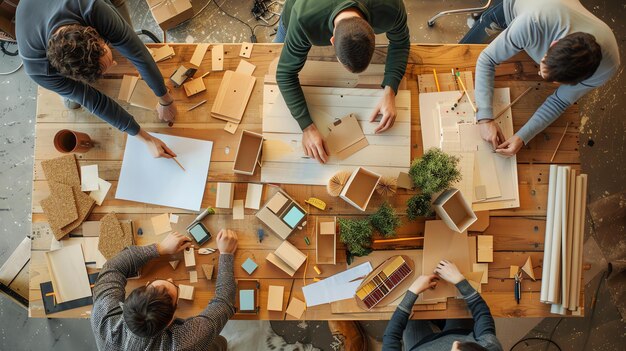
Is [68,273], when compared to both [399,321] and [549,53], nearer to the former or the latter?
[399,321]

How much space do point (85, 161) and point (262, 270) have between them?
1.01 metres

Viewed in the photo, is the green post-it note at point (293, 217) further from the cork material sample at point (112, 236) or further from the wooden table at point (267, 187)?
the cork material sample at point (112, 236)

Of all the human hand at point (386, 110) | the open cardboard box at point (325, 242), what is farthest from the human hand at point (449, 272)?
the human hand at point (386, 110)

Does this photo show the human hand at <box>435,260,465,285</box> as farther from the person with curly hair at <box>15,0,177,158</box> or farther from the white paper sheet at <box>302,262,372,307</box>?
the person with curly hair at <box>15,0,177,158</box>

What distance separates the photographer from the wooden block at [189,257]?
74.9 inches

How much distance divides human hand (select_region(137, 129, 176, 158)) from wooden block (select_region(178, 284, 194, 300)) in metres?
0.62

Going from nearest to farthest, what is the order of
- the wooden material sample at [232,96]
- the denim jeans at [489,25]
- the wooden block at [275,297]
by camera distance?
the wooden block at [275,297], the wooden material sample at [232,96], the denim jeans at [489,25]

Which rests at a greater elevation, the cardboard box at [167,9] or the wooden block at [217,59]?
the cardboard box at [167,9]

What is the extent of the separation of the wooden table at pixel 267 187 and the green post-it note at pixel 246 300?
0.19 ft

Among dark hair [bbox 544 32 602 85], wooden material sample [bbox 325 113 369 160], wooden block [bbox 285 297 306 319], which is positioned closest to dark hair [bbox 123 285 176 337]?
wooden block [bbox 285 297 306 319]

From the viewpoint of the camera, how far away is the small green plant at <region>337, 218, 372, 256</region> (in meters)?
1.82

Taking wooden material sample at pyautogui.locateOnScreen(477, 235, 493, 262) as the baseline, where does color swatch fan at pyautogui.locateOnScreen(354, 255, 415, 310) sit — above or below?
below

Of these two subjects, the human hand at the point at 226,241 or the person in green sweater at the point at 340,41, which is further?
the human hand at the point at 226,241

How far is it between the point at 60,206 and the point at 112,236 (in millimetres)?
286
